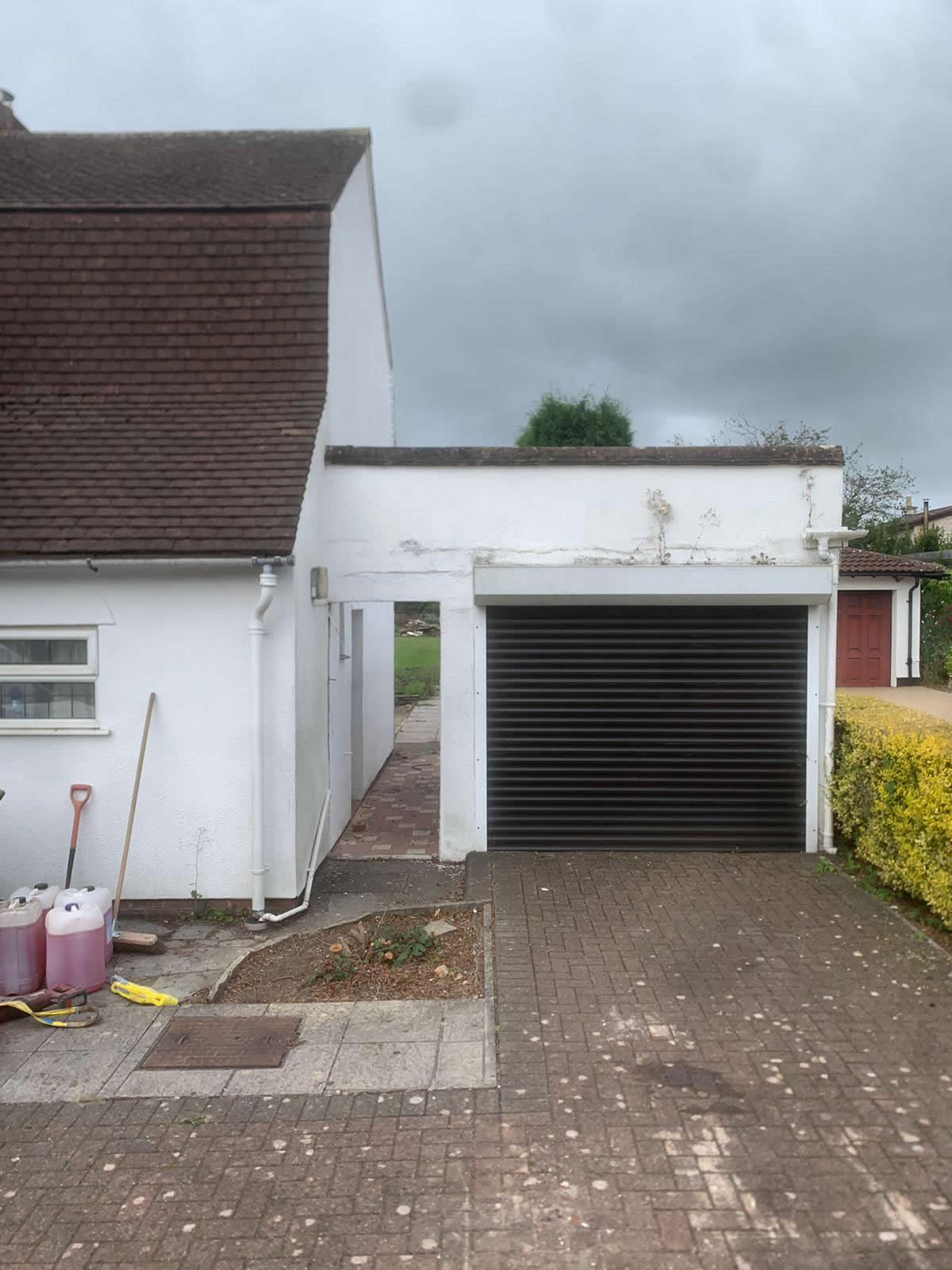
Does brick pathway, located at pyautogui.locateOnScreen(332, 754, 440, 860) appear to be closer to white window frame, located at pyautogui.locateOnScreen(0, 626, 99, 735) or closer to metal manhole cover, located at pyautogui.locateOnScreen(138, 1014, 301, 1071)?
white window frame, located at pyautogui.locateOnScreen(0, 626, 99, 735)

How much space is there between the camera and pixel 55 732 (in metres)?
7.09

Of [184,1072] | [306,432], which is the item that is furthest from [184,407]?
[184,1072]

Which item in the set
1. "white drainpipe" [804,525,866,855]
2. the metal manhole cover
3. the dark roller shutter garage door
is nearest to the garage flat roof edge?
"white drainpipe" [804,525,866,855]

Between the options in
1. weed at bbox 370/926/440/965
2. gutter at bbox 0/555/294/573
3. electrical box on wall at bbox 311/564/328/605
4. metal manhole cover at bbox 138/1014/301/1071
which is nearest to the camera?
metal manhole cover at bbox 138/1014/301/1071

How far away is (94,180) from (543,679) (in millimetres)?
6815

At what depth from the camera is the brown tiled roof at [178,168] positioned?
8727 mm

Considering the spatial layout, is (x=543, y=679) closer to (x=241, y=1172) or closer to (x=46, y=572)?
(x=46, y=572)

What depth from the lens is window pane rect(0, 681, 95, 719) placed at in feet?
23.6

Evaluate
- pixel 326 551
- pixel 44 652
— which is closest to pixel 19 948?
pixel 44 652

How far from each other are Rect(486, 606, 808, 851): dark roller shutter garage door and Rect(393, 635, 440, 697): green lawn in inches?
548

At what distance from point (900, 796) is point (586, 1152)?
4407mm

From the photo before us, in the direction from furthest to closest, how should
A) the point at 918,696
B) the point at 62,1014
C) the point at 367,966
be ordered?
1. the point at 918,696
2. the point at 367,966
3. the point at 62,1014

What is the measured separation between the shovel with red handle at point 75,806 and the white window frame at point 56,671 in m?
0.48

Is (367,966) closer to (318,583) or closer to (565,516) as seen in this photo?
(318,583)
